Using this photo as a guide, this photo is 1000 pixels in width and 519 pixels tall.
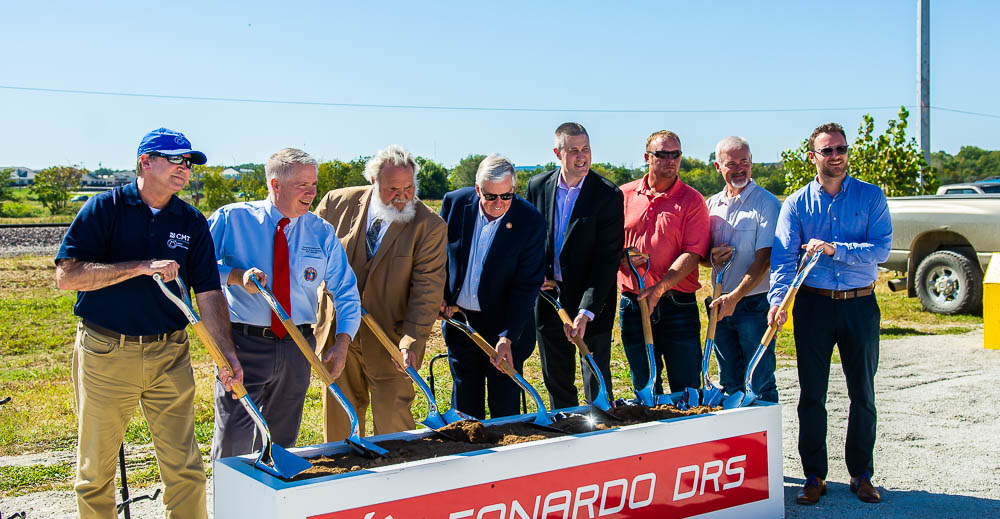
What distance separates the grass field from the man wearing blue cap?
1501 mm

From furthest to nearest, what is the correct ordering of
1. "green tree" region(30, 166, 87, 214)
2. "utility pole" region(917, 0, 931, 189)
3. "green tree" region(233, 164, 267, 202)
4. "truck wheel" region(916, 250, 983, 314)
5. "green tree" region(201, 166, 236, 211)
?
1. "green tree" region(30, 166, 87, 214)
2. "green tree" region(233, 164, 267, 202)
3. "green tree" region(201, 166, 236, 211)
4. "utility pole" region(917, 0, 931, 189)
5. "truck wheel" region(916, 250, 983, 314)

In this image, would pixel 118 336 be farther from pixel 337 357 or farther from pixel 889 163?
pixel 889 163

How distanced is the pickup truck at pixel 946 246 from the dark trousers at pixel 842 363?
687 centimetres

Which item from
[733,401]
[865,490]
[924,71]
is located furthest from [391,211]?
[924,71]

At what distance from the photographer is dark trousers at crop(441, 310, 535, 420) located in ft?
15.4

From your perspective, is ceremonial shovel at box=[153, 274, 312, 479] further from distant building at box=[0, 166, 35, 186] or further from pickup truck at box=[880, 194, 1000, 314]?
distant building at box=[0, 166, 35, 186]

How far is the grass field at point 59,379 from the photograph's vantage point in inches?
209

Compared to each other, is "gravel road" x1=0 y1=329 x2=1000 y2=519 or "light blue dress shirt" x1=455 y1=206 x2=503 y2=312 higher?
"light blue dress shirt" x1=455 y1=206 x2=503 y2=312

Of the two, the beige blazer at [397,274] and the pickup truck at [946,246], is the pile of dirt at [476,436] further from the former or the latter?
the pickup truck at [946,246]

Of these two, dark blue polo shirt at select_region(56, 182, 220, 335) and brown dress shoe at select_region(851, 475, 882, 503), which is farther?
brown dress shoe at select_region(851, 475, 882, 503)

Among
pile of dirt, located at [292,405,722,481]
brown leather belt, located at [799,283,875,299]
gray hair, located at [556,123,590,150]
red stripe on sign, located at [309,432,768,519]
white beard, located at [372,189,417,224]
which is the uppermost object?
gray hair, located at [556,123,590,150]

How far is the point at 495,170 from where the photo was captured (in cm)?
435

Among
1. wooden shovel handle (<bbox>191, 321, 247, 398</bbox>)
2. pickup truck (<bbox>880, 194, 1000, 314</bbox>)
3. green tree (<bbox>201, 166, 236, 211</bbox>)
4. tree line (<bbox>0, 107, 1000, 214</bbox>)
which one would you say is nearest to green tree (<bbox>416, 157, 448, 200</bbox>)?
tree line (<bbox>0, 107, 1000, 214</bbox>)

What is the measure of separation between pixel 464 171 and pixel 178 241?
4999 centimetres
